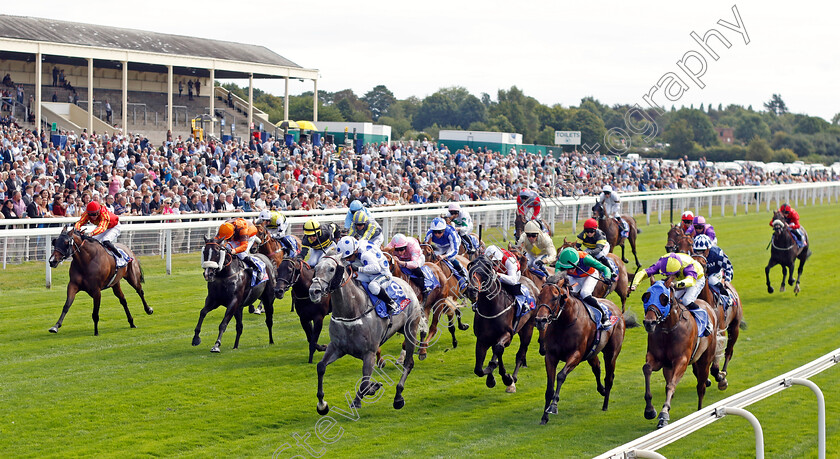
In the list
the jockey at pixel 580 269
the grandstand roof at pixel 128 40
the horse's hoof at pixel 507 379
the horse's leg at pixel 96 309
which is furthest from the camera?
the grandstand roof at pixel 128 40

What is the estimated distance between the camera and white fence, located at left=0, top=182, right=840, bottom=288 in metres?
13.3

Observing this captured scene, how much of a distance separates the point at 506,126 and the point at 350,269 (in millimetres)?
46767

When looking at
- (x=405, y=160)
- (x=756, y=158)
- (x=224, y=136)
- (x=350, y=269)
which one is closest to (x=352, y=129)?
(x=224, y=136)

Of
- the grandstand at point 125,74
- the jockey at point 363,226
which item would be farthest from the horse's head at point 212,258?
the grandstand at point 125,74

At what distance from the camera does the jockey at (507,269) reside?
8.47m

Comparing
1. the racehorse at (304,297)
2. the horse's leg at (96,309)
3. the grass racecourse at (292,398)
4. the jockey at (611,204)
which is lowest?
the grass racecourse at (292,398)

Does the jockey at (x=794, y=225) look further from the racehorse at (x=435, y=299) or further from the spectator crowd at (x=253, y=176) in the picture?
the spectator crowd at (x=253, y=176)

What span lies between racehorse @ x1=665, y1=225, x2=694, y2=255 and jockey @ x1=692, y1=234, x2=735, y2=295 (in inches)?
35.6

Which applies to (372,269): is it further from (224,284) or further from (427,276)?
(224,284)

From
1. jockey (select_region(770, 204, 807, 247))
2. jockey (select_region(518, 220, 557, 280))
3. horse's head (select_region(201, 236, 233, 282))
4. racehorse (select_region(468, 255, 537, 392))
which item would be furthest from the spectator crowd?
racehorse (select_region(468, 255, 537, 392))

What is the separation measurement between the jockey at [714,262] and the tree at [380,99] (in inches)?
3155

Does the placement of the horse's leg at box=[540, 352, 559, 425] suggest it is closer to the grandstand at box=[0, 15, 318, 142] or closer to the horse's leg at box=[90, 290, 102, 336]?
the horse's leg at box=[90, 290, 102, 336]

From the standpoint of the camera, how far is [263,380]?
8.59 meters

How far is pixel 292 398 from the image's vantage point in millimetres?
7980
